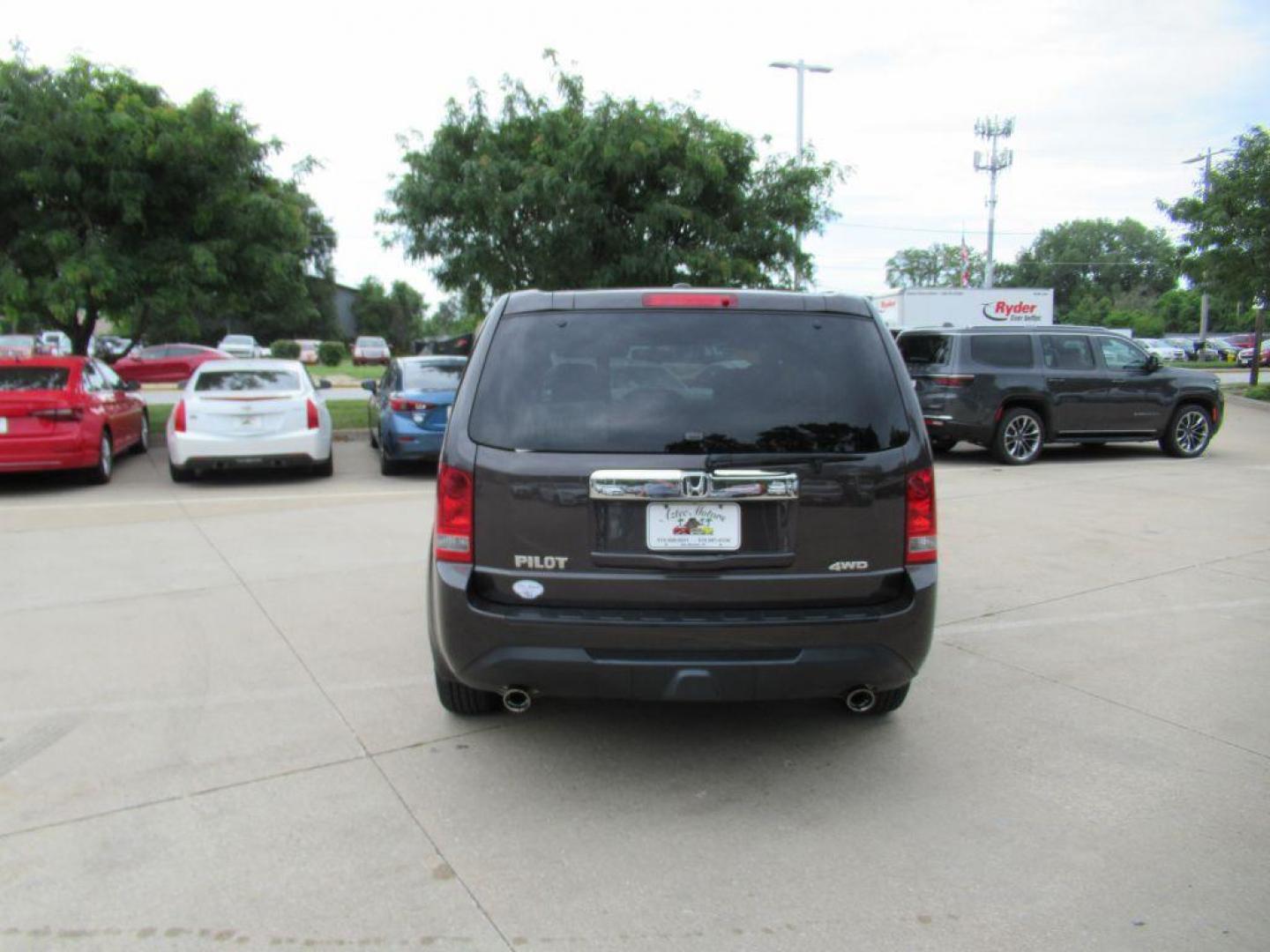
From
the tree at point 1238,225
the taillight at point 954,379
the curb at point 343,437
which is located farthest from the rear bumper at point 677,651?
the tree at point 1238,225

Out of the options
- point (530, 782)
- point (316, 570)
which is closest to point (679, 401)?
point (530, 782)

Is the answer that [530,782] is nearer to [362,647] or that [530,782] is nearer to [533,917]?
[533,917]

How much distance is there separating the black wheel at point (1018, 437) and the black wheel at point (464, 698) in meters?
10.5

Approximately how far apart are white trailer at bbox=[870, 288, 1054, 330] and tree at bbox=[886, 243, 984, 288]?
225ft

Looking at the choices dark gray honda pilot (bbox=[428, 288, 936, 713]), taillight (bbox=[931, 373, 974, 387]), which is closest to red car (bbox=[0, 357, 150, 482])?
dark gray honda pilot (bbox=[428, 288, 936, 713])

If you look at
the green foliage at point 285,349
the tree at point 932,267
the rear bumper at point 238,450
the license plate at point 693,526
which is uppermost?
the tree at point 932,267

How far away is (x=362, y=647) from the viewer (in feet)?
18.0

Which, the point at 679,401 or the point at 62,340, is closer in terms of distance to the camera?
the point at 679,401

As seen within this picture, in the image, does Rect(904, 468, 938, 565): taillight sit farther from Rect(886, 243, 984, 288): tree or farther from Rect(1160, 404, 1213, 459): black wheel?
Rect(886, 243, 984, 288): tree

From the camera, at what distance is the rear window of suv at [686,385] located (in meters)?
3.59

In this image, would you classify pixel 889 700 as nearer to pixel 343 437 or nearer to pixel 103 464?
pixel 103 464

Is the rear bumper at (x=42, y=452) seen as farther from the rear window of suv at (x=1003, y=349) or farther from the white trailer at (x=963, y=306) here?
→ the white trailer at (x=963, y=306)

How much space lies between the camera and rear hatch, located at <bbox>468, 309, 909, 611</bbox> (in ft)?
11.6

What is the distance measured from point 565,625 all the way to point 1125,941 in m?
1.93
